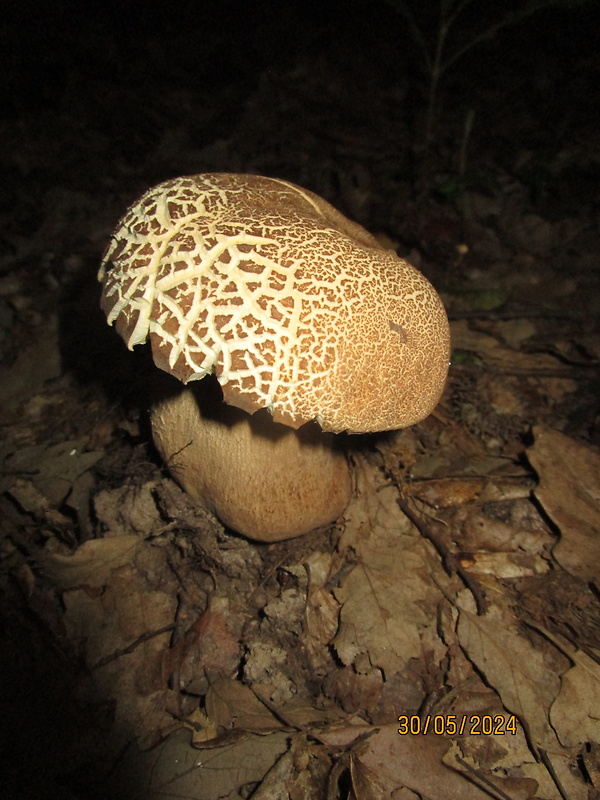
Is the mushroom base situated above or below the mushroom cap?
below

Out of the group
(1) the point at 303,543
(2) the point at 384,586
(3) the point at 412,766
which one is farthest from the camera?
(1) the point at 303,543

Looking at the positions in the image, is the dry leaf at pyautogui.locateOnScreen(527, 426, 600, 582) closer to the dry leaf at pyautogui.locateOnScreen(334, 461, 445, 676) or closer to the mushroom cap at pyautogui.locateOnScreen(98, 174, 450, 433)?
the dry leaf at pyautogui.locateOnScreen(334, 461, 445, 676)

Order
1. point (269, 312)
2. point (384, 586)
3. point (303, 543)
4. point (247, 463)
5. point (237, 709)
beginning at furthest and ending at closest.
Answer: point (303, 543) < point (384, 586) < point (247, 463) < point (237, 709) < point (269, 312)

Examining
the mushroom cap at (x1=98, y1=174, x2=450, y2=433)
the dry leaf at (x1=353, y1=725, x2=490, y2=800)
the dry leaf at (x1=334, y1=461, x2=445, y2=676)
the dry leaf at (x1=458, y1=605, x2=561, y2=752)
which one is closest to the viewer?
the mushroom cap at (x1=98, y1=174, x2=450, y2=433)

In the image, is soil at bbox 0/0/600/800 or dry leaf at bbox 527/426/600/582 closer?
soil at bbox 0/0/600/800

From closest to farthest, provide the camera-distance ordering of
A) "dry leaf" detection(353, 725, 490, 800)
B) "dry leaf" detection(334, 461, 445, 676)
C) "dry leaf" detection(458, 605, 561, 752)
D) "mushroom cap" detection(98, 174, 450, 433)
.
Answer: "mushroom cap" detection(98, 174, 450, 433) → "dry leaf" detection(353, 725, 490, 800) → "dry leaf" detection(458, 605, 561, 752) → "dry leaf" detection(334, 461, 445, 676)

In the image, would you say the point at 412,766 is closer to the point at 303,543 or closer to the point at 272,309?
the point at 303,543

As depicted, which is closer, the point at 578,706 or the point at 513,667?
the point at 578,706

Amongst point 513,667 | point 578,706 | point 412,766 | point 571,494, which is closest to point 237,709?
point 412,766
